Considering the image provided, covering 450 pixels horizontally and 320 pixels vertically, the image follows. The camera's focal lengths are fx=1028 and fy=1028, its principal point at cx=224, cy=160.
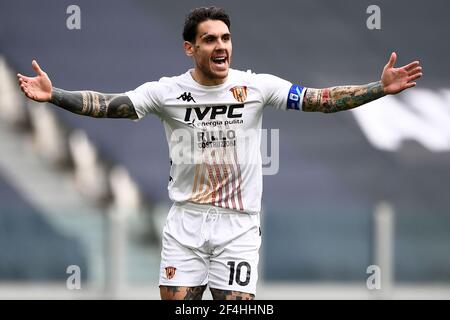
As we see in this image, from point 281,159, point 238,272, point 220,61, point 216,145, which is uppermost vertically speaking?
point 281,159

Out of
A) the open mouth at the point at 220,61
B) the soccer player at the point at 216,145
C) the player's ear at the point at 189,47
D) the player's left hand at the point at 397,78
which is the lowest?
the soccer player at the point at 216,145

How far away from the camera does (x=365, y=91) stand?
5844mm

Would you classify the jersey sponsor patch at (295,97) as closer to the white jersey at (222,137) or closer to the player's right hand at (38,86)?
the white jersey at (222,137)

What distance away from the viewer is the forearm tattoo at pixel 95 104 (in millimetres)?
5945

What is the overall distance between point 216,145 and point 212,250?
0.60 metres

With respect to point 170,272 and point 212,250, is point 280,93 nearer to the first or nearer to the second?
point 212,250

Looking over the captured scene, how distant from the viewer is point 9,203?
11328mm

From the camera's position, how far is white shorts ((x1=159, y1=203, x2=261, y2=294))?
5.82 metres

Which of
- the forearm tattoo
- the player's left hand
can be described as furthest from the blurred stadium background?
the player's left hand

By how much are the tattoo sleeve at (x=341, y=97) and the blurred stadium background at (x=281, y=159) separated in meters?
5.19

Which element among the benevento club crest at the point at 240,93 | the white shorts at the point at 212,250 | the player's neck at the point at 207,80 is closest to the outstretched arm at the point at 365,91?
the benevento club crest at the point at 240,93

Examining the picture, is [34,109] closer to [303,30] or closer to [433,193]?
[303,30]

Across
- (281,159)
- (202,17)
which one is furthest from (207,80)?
(281,159)

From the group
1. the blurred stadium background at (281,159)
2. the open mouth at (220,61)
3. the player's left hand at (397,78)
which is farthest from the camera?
the blurred stadium background at (281,159)
